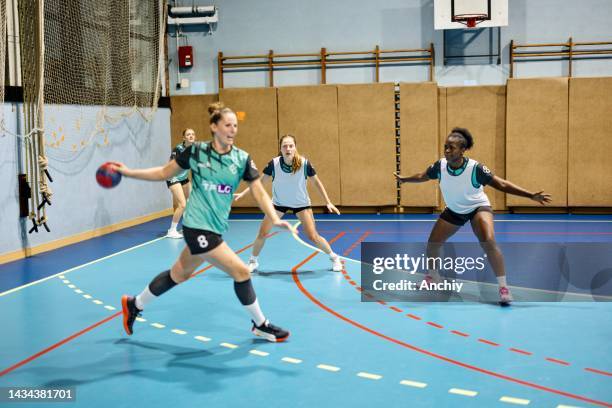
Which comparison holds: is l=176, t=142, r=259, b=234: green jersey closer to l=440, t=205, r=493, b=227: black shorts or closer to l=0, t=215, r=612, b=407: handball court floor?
l=0, t=215, r=612, b=407: handball court floor

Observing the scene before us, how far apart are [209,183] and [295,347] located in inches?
68.3

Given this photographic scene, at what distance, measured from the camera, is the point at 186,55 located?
17516mm

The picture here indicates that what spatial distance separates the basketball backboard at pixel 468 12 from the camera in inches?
603

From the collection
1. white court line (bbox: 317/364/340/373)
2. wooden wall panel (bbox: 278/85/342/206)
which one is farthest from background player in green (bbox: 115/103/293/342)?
wooden wall panel (bbox: 278/85/342/206)

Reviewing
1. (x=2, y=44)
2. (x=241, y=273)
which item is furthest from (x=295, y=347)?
(x=2, y=44)

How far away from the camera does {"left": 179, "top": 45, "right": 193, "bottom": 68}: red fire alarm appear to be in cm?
1748

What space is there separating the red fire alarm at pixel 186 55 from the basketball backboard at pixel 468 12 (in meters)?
6.37

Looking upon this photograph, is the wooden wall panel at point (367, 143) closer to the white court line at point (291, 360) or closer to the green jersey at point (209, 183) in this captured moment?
the green jersey at point (209, 183)

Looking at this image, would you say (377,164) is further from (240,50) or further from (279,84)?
(240,50)

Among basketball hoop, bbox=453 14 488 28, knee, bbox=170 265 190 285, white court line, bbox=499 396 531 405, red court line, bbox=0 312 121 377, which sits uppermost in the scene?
basketball hoop, bbox=453 14 488 28

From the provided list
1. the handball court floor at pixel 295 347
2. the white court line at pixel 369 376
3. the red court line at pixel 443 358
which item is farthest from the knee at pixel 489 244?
the white court line at pixel 369 376

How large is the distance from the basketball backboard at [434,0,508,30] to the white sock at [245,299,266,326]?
11.2m

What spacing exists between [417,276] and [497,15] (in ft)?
28.4

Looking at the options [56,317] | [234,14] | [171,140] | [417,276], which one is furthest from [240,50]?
[56,317]
